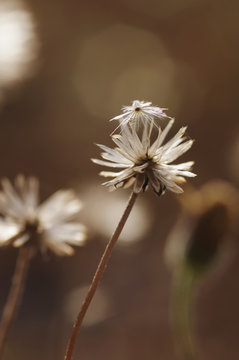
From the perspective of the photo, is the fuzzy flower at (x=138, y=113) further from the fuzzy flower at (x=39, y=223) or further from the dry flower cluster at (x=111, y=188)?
the fuzzy flower at (x=39, y=223)

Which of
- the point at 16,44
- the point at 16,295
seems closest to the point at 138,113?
the point at 16,295

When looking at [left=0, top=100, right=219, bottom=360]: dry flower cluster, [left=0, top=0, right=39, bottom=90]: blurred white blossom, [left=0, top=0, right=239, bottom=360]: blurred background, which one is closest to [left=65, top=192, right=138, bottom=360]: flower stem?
[left=0, top=100, right=219, bottom=360]: dry flower cluster

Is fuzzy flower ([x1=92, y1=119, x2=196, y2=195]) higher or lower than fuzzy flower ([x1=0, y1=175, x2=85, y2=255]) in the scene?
lower

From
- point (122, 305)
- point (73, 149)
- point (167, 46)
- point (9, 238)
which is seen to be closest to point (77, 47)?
point (167, 46)

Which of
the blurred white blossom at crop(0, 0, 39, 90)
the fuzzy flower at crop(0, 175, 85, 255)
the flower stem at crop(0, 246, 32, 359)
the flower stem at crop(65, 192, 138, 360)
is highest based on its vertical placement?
the blurred white blossom at crop(0, 0, 39, 90)

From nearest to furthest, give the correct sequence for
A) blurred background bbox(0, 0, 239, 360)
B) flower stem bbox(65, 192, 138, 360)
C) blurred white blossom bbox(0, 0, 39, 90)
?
flower stem bbox(65, 192, 138, 360) < blurred white blossom bbox(0, 0, 39, 90) < blurred background bbox(0, 0, 239, 360)

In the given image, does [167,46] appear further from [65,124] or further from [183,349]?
[183,349]

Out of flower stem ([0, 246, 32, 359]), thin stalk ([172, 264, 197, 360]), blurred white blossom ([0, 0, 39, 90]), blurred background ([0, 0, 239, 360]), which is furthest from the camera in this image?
blurred background ([0, 0, 239, 360])

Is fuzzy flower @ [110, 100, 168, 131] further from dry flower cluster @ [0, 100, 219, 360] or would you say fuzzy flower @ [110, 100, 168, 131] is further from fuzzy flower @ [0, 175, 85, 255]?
fuzzy flower @ [0, 175, 85, 255]
